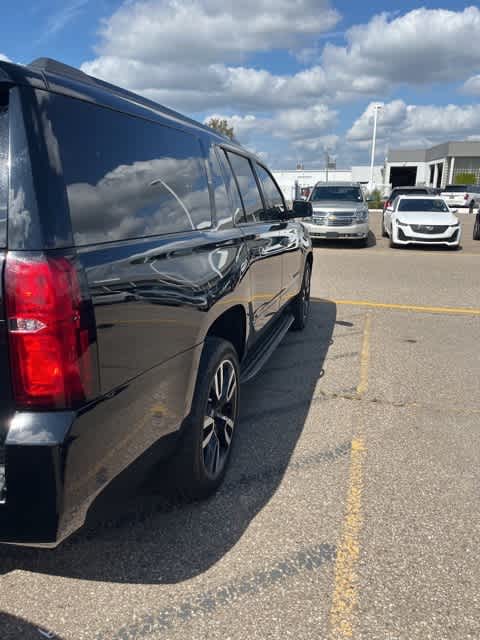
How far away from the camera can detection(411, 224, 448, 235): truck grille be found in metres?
14.3

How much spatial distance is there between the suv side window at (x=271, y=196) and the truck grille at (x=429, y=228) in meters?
10.1

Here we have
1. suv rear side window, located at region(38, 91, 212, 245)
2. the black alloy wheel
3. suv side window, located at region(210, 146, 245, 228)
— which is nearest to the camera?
suv rear side window, located at region(38, 91, 212, 245)

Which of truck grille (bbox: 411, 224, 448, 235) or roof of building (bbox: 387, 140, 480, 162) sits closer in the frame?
truck grille (bbox: 411, 224, 448, 235)

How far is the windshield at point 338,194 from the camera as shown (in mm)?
16344

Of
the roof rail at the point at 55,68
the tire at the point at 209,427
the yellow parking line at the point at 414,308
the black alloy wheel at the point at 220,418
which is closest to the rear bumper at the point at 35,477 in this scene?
the tire at the point at 209,427

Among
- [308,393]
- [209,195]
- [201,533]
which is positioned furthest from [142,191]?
[308,393]

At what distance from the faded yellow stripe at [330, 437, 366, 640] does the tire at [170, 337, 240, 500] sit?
73 cm

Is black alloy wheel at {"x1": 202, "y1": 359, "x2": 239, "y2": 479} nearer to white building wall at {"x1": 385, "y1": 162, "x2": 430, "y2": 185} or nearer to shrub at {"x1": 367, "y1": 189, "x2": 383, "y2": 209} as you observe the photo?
shrub at {"x1": 367, "y1": 189, "x2": 383, "y2": 209}

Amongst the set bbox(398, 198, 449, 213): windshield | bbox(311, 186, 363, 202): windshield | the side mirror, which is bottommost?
bbox(398, 198, 449, 213): windshield

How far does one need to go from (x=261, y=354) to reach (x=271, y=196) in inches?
61.3

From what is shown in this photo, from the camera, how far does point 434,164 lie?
65750mm

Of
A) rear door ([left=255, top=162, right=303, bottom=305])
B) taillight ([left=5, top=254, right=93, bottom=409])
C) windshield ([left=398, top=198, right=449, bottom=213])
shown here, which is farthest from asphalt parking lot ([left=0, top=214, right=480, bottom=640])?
windshield ([left=398, top=198, right=449, bottom=213])

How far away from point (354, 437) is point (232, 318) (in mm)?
1221

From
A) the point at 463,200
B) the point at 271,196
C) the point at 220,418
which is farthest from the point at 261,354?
the point at 463,200
